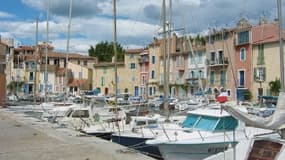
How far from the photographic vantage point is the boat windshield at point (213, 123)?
50.5 feet

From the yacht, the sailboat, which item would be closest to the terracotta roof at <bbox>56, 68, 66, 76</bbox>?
the yacht

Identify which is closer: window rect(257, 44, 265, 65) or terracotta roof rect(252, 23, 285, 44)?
window rect(257, 44, 265, 65)

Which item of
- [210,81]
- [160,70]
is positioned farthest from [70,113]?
[160,70]

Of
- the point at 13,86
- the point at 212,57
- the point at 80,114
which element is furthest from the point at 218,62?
the point at 13,86

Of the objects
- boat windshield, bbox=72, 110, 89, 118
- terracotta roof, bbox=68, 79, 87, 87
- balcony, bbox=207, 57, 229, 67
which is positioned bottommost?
boat windshield, bbox=72, 110, 89, 118

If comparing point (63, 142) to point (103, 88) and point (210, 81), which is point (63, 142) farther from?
point (103, 88)

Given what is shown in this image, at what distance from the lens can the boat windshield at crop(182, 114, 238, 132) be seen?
15387mm

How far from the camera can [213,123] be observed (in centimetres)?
1554

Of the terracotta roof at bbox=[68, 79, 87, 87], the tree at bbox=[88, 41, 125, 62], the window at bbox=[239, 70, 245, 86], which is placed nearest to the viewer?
the window at bbox=[239, 70, 245, 86]

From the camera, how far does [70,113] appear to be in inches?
984

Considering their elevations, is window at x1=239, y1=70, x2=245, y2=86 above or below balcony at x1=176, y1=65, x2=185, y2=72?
below

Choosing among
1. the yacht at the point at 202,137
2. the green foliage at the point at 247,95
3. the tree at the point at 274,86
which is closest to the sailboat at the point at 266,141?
the yacht at the point at 202,137

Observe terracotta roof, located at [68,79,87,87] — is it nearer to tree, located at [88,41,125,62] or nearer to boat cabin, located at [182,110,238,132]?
tree, located at [88,41,125,62]

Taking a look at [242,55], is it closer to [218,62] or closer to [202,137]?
[218,62]
